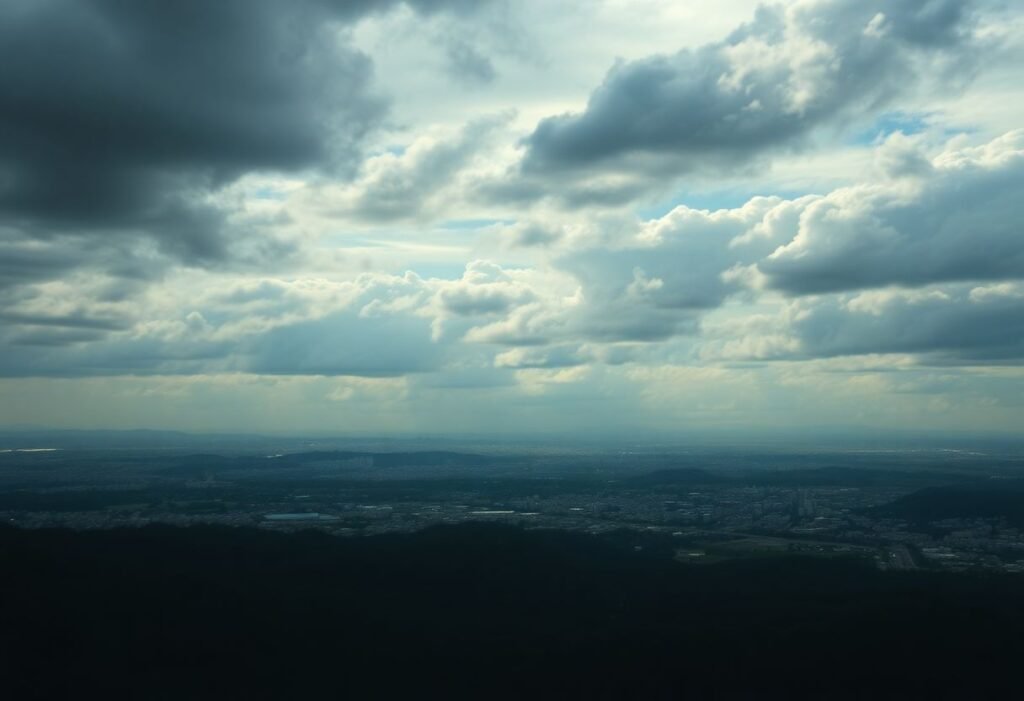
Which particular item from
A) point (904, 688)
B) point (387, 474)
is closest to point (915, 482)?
point (387, 474)

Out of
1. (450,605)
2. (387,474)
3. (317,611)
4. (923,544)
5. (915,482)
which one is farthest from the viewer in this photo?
A: (387,474)

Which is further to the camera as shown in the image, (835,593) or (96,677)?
(835,593)

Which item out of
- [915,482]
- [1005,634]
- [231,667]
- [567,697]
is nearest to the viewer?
[567,697]

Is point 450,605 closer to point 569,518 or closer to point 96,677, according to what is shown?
point 96,677

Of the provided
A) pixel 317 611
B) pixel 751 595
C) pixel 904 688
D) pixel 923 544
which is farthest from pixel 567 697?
pixel 923 544

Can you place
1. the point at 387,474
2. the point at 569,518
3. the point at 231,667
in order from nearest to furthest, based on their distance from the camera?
the point at 231,667, the point at 569,518, the point at 387,474

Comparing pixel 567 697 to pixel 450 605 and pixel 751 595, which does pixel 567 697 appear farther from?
pixel 751 595
